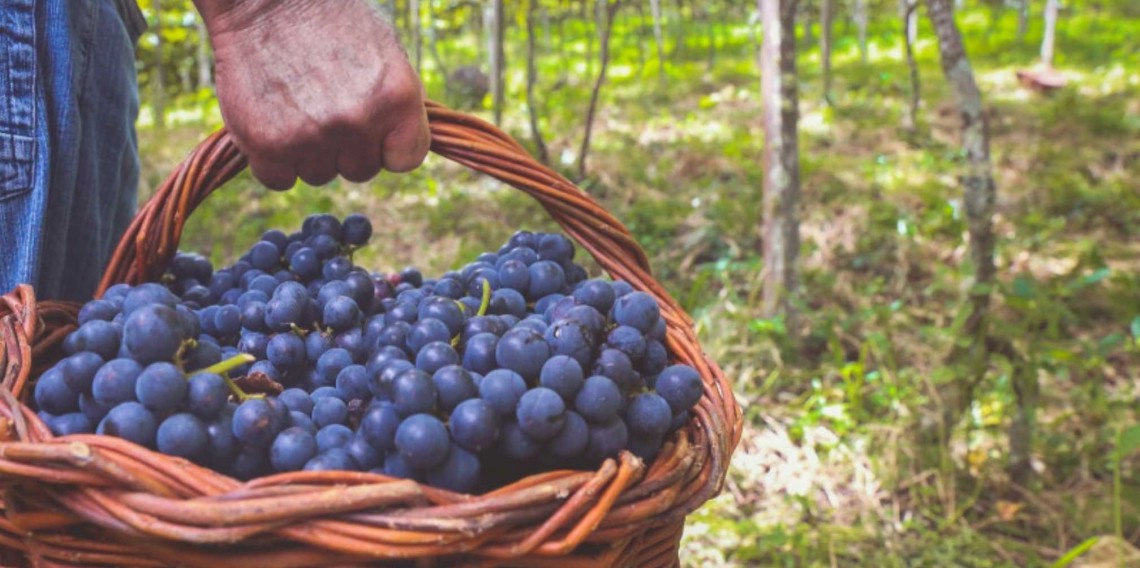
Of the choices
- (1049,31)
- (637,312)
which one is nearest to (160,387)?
(637,312)

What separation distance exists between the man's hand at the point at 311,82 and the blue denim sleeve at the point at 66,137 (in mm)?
273

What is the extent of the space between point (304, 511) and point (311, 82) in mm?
583

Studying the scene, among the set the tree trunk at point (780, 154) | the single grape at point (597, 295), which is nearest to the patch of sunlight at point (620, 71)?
the tree trunk at point (780, 154)

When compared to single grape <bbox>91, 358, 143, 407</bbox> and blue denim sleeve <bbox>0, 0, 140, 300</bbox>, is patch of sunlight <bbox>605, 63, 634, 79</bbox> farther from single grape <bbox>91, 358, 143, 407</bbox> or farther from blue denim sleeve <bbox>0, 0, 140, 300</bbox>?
single grape <bbox>91, 358, 143, 407</bbox>

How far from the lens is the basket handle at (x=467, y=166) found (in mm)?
1084

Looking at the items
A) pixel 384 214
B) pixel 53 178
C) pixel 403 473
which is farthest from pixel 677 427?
pixel 384 214

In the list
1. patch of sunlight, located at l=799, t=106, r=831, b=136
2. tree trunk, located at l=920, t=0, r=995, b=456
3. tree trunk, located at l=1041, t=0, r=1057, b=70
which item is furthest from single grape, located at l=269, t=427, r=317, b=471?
tree trunk, located at l=1041, t=0, r=1057, b=70

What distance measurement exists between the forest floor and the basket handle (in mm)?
1180

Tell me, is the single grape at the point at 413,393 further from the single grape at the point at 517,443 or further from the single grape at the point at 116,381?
the single grape at the point at 116,381

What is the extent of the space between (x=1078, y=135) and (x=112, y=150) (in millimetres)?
6287

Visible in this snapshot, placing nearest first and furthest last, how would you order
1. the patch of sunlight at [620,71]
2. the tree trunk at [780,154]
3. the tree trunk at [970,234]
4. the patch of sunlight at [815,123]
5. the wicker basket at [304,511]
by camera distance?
the wicker basket at [304,511] < the tree trunk at [970,234] < the tree trunk at [780,154] < the patch of sunlight at [815,123] < the patch of sunlight at [620,71]

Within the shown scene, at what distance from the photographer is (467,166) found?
110 cm

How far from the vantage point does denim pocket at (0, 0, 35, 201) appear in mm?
1117

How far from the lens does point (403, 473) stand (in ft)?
2.53
